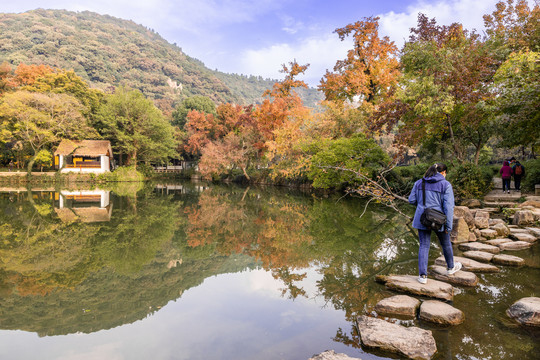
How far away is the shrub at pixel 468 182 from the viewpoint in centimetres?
1284

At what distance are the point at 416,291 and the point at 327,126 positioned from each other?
56.2 ft

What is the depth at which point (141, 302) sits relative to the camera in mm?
4082

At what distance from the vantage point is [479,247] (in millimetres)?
6254

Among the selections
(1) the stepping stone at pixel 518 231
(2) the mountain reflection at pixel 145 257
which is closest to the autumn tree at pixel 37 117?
(2) the mountain reflection at pixel 145 257

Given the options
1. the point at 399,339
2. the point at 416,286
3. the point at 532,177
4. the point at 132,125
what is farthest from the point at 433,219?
the point at 132,125

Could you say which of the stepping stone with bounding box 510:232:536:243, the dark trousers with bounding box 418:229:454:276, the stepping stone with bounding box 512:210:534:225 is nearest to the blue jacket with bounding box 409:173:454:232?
the dark trousers with bounding box 418:229:454:276

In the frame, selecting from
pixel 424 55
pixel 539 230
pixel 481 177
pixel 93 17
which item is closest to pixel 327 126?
pixel 424 55

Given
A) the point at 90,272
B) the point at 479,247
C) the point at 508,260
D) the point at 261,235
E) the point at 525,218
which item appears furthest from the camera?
the point at 525,218

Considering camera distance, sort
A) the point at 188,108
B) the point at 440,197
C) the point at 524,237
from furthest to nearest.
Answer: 1. the point at 188,108
2. the point at 524,237
3. the point at 440,197

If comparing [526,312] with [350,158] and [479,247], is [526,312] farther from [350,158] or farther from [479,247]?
[350,158]

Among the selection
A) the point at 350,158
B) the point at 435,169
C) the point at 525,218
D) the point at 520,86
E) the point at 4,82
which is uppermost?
the point at 4,82

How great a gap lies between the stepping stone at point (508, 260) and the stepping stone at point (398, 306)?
2.89 meters

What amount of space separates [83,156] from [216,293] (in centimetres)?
3446

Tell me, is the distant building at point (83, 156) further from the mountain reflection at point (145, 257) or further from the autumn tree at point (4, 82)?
the mountain reflection at point (145, 257)
